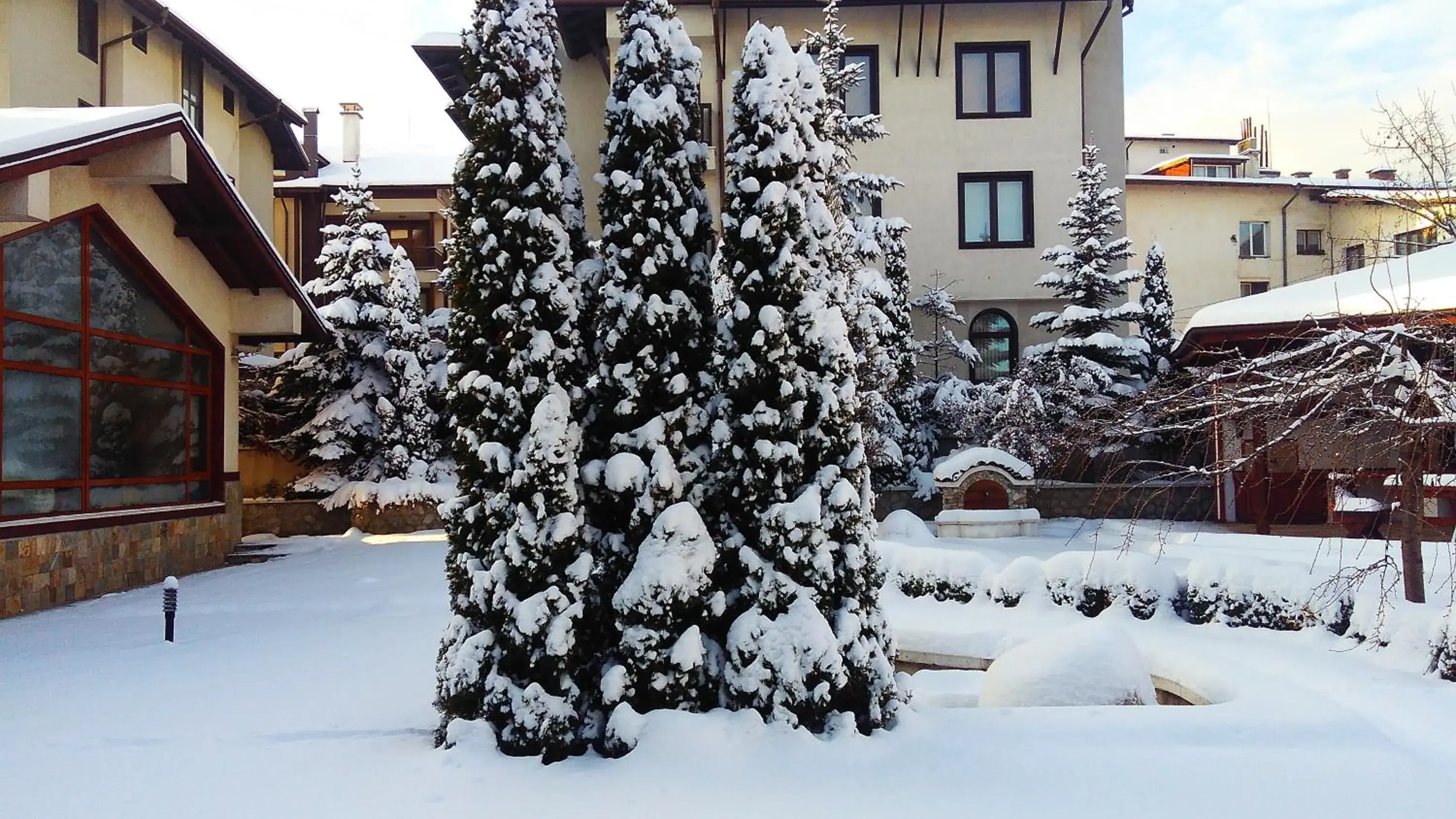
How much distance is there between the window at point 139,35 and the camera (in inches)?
917

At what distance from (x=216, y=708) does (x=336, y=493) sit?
14385 mm

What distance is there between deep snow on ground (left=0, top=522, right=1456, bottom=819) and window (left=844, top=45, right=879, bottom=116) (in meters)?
18.4

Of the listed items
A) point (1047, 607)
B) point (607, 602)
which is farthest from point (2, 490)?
point (1047, 607)

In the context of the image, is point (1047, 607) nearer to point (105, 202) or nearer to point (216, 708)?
point (216, 708)

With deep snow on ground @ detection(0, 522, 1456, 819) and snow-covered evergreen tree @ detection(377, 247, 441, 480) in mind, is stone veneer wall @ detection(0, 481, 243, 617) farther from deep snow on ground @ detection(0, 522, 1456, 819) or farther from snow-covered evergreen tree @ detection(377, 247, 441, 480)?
snow-covered evergreen tree @ detection(377, 247, 441, 480)

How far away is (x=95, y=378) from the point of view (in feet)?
44.3

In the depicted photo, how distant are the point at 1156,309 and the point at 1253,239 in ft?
40.8

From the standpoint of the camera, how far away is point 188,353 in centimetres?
1598

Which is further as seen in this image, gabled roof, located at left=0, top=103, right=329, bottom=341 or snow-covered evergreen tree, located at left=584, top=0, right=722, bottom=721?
gabled roof, located at left=0, top=103, right=329, bottom=341

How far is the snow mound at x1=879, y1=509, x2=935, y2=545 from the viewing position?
16391 millimetres

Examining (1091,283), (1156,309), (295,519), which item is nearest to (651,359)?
(1091,283)

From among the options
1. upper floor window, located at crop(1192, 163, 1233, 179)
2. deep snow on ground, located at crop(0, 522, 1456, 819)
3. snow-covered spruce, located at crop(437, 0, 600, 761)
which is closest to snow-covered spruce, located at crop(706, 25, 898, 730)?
deep snow on ground, located at crop(0, 522, 1456, 819)

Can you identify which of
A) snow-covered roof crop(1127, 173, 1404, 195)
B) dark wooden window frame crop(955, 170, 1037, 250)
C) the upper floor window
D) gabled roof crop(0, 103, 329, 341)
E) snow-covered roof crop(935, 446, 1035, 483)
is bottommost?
snow-covered roof crop(935, 446, 1035, 483)

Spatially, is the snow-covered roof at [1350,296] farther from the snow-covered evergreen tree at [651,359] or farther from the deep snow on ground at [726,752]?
the snow-covered evergreen tree at [651,359]
